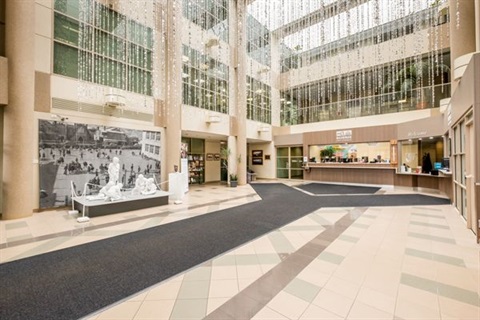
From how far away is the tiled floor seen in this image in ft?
6.89

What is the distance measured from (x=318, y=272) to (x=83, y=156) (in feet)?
25.8

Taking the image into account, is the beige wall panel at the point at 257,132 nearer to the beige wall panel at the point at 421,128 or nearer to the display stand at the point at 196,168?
the display stand at the point at 196,168

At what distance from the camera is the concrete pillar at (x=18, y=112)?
5.54 m

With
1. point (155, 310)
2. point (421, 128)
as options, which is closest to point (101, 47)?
point (155, 310)

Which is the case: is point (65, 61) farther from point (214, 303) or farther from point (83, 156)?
point (214, 303)

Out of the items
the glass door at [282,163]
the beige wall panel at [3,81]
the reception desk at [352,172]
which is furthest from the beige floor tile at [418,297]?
the glass door at [282,163]

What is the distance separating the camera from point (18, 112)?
5.60 meters

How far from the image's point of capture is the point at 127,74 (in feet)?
26.9

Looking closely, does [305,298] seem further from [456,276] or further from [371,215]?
[371,215]

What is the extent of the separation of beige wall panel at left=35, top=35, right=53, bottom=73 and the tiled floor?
175 inches

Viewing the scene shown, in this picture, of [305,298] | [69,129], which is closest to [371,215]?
[305,298]

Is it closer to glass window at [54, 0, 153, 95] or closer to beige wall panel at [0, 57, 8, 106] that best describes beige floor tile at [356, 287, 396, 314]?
beige wall panel at [0, 57, 8, 106]

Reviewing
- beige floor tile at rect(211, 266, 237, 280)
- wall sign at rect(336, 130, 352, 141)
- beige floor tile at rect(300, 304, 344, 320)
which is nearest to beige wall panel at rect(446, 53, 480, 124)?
beige floor tile at rect(300, 304, 344, 320)

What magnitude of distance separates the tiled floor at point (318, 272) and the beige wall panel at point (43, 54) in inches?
175
